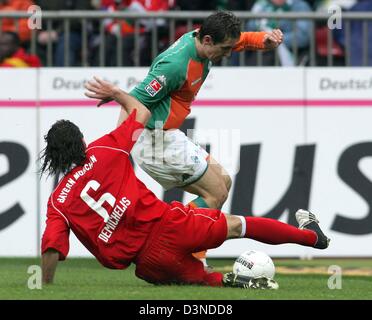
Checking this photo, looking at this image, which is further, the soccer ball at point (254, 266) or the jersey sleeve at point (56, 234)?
the soccer ball at point (254, 266)

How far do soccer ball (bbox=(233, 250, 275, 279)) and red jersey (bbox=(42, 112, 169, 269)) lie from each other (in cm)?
79

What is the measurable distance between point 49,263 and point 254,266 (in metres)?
1.61

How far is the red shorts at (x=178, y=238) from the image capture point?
31.9 feet

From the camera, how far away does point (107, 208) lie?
9.54 meters

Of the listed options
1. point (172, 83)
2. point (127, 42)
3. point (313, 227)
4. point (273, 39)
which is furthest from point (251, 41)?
point (127, 42)

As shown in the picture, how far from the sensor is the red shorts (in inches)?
383

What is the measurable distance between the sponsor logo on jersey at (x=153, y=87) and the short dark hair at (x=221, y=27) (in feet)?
2.05

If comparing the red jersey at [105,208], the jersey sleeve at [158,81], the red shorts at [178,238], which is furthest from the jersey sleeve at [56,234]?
the jersey sleeve at [158,81]

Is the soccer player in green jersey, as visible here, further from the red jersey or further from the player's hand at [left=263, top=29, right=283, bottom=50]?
the red jersey

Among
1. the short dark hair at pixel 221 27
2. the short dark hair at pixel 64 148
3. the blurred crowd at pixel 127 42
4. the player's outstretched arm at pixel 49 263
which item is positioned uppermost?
the short dark hair at pixel 221 27

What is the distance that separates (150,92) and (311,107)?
12.0ft

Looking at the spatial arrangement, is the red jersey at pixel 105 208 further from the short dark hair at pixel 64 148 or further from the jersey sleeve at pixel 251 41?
the jersey sleeve at pixel 251 41
